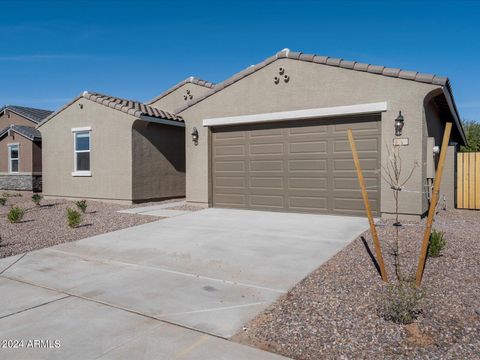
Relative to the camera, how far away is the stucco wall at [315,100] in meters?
9.14

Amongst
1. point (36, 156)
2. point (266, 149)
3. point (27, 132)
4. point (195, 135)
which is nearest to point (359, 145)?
point (266, 149)

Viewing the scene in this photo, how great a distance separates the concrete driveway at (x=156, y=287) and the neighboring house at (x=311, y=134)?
6.31 ft

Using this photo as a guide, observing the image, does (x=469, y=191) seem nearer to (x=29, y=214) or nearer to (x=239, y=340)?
(x=239, y=340)

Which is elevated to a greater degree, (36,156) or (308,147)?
→ (36,156)

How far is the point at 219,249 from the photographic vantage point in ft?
22.2

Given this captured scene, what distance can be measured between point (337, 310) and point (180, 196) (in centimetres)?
1209

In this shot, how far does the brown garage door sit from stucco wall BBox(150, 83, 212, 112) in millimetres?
5995

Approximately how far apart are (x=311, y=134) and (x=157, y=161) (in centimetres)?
639

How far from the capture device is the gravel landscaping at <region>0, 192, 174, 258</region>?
297 inches

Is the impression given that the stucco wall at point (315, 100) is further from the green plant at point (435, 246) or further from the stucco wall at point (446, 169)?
the green plant at point (435, 246)

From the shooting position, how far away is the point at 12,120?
2334 cm

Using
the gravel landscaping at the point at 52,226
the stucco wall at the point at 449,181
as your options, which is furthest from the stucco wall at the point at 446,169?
the gravel landscaping at the point at 52,226

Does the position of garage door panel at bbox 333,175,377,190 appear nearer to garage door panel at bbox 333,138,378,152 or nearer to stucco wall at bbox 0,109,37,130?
garage door panel at bbox 333,138,378,152

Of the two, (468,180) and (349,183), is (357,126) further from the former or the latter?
(468,180)
